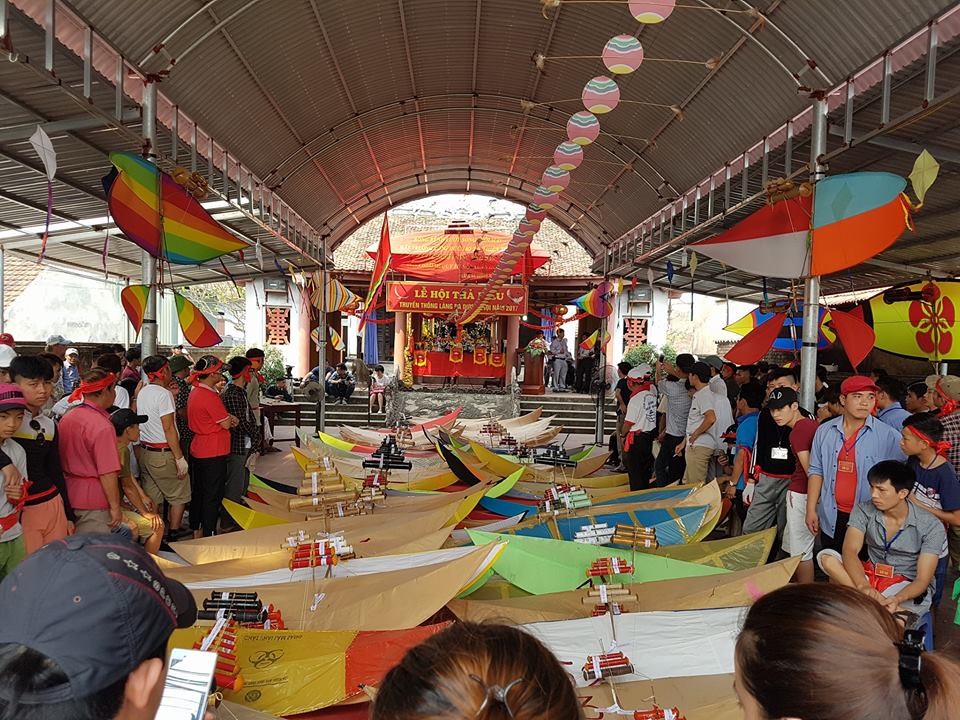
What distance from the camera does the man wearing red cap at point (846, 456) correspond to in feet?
11.5

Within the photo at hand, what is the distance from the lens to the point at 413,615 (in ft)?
9.59

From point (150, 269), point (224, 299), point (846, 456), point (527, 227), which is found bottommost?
point (846, 456)

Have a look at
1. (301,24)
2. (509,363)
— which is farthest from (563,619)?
(509,363)

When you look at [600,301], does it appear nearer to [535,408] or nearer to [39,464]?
[535,408]

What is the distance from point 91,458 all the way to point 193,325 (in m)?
2.69

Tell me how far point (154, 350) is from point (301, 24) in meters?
4.43

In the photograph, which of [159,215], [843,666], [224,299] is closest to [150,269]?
[159,215]

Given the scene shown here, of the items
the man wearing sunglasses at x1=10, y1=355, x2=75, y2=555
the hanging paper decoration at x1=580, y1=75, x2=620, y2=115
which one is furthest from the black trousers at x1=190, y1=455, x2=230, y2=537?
the hanging paper decoration at x1=580, y1=75, x2=620, y2=115

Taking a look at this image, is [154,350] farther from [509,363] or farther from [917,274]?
[509,363]

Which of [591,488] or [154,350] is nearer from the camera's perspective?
[154,350]

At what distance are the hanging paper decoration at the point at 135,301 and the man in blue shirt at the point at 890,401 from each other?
17.0 feet

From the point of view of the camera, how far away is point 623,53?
421 centimetres

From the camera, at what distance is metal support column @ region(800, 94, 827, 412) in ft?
16.7

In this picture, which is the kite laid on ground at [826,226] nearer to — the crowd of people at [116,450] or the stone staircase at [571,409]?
the crowd of people at [116,450]
